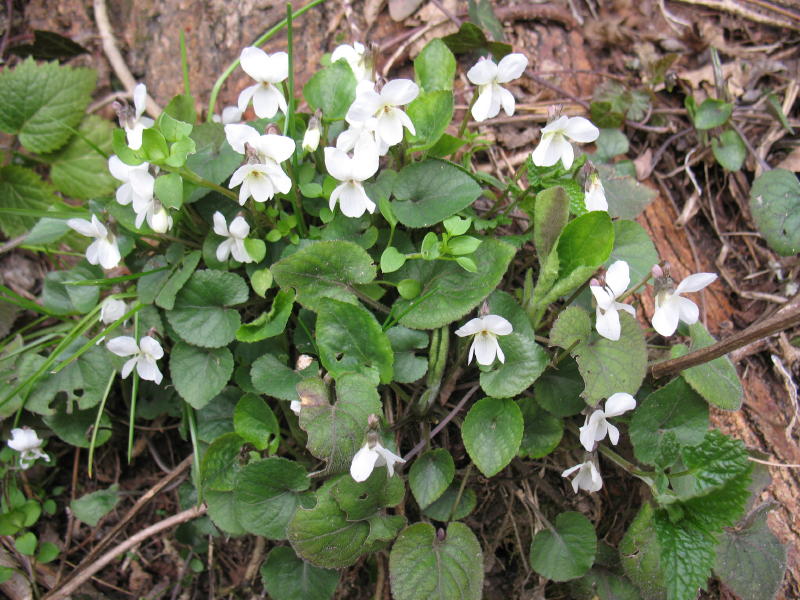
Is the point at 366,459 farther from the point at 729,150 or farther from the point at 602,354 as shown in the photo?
the point at 729,150

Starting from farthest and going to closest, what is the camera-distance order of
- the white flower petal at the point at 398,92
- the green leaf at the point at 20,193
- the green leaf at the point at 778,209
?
the green leaf at the point at 20,193
the green leaf at the point at 778,209
the white flower petal at the point at 398,92

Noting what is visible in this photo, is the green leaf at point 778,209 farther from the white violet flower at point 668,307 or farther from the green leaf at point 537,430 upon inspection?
→ the green leaf at point 537,430

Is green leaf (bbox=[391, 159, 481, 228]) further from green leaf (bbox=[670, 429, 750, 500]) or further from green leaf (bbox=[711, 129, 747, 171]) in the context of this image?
green leaf (bbox=[711, 129, 747, 171])

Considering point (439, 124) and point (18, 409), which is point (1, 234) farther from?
point (439, 124)

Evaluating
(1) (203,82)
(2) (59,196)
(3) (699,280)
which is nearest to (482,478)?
(3) (699,280)

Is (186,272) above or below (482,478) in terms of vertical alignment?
above

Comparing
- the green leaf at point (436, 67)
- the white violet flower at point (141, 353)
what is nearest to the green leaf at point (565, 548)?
the white violet flower at point (141, 353)
